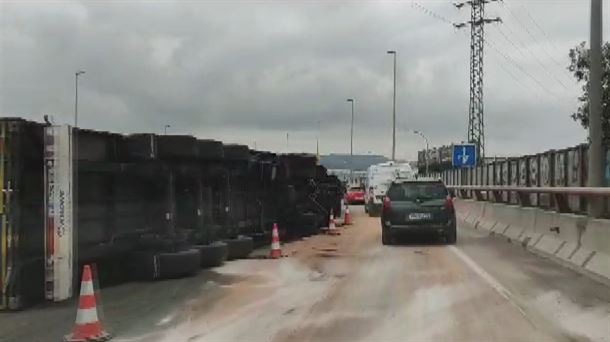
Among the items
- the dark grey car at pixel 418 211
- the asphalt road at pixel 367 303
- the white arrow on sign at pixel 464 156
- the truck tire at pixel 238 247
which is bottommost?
the asphalt road at pixel 367 303

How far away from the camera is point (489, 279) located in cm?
1187

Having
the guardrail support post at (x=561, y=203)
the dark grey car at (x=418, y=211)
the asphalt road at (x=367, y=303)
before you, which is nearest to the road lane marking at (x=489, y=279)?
the asphalt road at (x=367, y=303)

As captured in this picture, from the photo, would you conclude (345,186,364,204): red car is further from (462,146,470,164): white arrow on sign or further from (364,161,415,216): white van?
(462,146,470,164): white arrow on sign

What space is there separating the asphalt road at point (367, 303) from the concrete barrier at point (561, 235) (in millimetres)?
348

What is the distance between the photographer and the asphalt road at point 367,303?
7.93m

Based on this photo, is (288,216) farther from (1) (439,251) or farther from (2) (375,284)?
(2) (375,284)

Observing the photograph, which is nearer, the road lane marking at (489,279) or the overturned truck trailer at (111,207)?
the road lane marking at (489,279)

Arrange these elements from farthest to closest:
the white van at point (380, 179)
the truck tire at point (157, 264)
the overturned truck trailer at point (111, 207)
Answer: the white van at point (380, 179) < the truck tire at point (157, 264) < the overturned truck trailer at point (111, 207)

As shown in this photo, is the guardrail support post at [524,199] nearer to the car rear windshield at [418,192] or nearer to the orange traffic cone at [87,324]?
the car rear windshield at [418,192]

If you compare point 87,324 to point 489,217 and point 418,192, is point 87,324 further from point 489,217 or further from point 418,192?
point 489,217

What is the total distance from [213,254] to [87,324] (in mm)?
6015

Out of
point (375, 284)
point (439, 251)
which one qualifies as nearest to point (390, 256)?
point (439, 251)

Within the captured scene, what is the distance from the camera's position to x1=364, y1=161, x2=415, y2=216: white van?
36.4 metres

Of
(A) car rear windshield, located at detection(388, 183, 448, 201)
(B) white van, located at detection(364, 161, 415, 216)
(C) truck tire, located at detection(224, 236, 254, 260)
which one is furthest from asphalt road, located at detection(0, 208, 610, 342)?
(B) white van, located at detection(364, 161, 415, 216)
